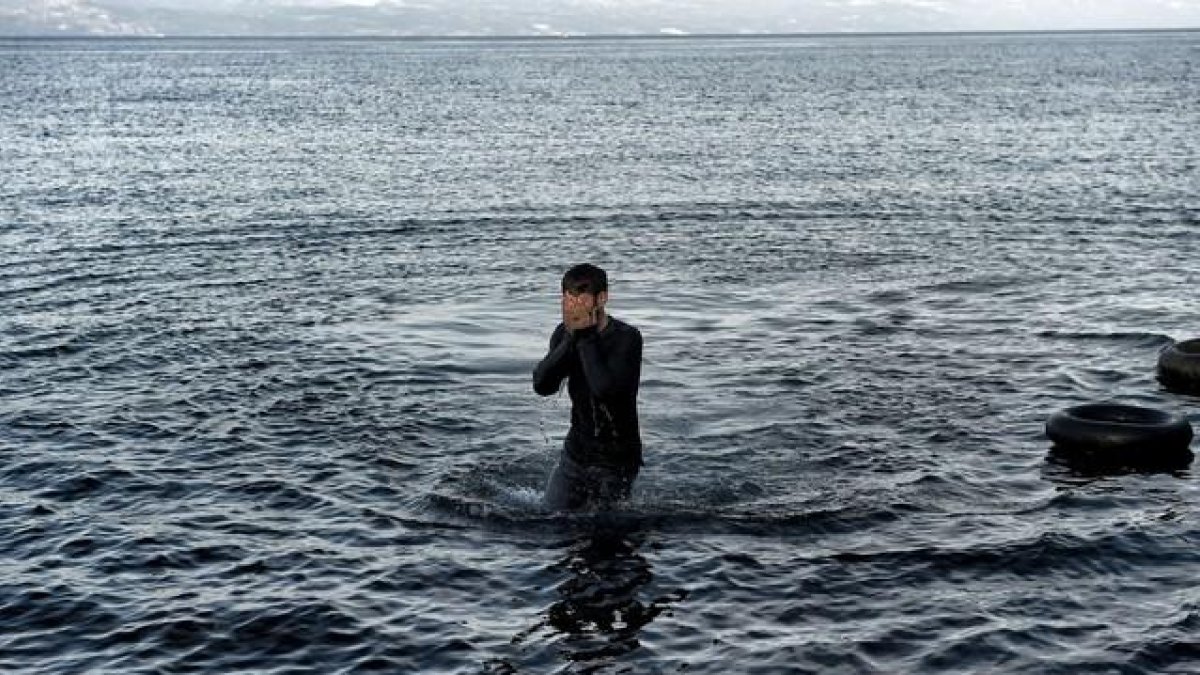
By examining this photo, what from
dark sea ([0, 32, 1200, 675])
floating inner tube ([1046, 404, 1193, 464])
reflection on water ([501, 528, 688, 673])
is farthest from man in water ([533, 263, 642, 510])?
floating inner tube ([1046, 404, 1193, 464])

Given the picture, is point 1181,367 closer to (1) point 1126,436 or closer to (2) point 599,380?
(1) point 1126,436

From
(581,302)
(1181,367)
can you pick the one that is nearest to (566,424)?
(581,302)

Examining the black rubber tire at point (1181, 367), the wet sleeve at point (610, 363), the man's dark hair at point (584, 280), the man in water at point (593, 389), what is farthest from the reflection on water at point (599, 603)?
the black rubber tire at point (1181, 367)

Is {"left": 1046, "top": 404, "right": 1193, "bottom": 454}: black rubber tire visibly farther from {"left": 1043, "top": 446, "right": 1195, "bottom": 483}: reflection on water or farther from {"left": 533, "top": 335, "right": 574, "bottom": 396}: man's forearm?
{"left": 533, "top": 335, "right": 574, "bottom": 396}: man's forearm

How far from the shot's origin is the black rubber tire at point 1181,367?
23.7 metres

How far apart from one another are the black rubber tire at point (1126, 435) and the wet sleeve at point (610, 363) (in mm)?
7531

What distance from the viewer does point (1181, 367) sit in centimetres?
2388

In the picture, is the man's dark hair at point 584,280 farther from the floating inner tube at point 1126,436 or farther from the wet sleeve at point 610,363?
the floating inner tube at point 1126,436

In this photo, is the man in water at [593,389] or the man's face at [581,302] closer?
the man's face at [581,302]

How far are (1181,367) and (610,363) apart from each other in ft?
40.4

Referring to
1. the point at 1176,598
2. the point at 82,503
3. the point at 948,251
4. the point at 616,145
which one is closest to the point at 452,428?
the point at 82,503

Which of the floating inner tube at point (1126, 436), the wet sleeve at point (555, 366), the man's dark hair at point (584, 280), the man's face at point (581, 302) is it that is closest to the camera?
the man's dark hair at point (584, 280)

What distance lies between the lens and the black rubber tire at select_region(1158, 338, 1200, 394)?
23.7m

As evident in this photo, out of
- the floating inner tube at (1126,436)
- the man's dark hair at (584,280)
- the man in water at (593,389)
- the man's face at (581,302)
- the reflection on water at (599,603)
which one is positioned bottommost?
the reflection on water at (599,603)
